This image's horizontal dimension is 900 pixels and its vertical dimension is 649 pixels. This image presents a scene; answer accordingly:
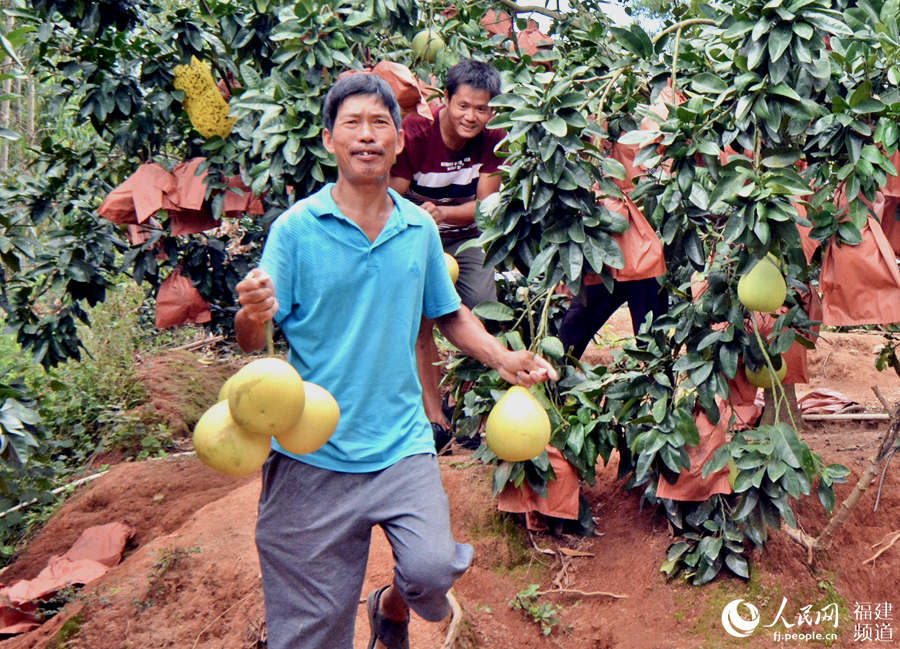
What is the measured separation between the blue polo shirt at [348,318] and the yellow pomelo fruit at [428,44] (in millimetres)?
2263

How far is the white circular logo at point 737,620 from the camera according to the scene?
10.0 ft

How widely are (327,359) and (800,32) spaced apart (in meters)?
1.63

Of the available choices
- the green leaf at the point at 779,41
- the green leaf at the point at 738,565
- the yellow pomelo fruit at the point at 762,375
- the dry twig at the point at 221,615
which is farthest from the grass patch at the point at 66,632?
the green leaf at the point at 779,41

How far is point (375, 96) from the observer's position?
7.10 feet

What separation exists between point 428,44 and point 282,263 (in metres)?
2.48

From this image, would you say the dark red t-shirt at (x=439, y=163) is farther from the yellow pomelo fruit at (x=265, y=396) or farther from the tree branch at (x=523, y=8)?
the yellow pomelo fruit at (x=265, y=396)

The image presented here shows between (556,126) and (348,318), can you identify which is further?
(556,126)

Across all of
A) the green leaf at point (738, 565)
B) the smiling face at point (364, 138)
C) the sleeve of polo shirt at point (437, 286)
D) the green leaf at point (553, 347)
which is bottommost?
the green leaf at point (738, 565)

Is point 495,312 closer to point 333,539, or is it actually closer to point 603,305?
point 603,305

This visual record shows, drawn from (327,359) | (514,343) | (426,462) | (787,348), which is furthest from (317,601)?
(787,348)

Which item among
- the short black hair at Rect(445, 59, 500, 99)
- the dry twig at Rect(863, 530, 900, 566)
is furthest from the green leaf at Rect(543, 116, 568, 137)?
the dry twig at Rect(863, 530, 900, 566)

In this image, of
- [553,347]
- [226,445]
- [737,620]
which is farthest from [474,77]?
[737,620]

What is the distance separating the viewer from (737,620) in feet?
10.2

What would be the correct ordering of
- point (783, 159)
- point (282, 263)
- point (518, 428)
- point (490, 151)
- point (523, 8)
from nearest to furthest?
point (282, 263) → point (518, 428) → point (783, 159) → point (490, 151) → point (523, 8)
